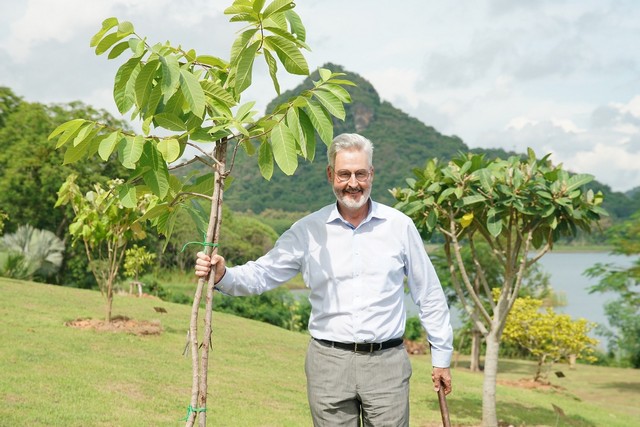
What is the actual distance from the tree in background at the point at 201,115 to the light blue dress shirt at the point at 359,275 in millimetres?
497

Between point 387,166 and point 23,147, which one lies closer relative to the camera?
point 23,147

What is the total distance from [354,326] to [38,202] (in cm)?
2644

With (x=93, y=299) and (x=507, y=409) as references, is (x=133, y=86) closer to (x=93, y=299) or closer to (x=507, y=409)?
(x=507, y=409)

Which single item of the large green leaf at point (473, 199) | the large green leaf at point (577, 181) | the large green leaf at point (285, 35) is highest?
the large green leaf at point (577, 181)

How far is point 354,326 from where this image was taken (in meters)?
3.18

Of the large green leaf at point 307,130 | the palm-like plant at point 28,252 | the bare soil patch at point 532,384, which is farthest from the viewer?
the palm-like plant at point 28,252

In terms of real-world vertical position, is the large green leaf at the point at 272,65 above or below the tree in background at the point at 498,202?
below

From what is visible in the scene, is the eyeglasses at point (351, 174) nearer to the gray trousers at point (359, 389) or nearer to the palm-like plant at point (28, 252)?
the gray trousers at point (359, 389)

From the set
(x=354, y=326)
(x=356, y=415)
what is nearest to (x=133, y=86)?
(x=354, y=326)

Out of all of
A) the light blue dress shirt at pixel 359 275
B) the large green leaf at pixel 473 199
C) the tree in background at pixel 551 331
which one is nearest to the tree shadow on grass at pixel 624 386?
the tree in background at pixel 551 331

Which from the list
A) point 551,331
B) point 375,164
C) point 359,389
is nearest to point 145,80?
point 359,389

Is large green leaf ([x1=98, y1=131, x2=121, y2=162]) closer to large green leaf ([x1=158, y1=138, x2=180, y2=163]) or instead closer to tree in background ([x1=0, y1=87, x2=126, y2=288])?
large green leaf ([x1=158, y1=138, x2=180, y2=163])

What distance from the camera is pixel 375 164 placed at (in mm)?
84438

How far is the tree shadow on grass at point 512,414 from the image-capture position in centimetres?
927
